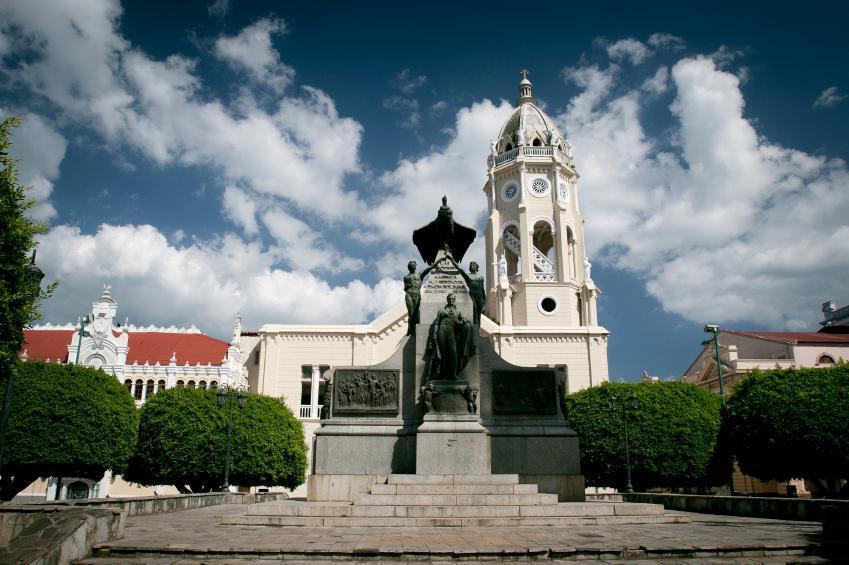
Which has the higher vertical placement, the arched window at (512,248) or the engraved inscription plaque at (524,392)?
the arched window at (512,248)

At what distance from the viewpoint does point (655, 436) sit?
35.7 meters

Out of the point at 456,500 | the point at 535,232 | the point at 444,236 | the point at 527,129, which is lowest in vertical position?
the point at 456,500

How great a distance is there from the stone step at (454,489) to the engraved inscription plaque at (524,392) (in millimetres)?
2153

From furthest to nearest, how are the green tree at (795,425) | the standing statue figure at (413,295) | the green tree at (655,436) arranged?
1. the green tree at (655,436)
2. the green tree at (795,425)
3. the standing statue figure at (413,295)

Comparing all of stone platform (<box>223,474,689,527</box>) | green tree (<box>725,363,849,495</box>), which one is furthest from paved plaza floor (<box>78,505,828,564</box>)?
green tree (<box>725,363,849,495</box>)

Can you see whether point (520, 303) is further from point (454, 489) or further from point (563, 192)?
point (454, 489)

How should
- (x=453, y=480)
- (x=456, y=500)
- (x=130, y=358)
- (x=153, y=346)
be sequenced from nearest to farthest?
(x=456, y=500) → (x=453, y=480) → (x=130, y=358) → (x=153, y=346)

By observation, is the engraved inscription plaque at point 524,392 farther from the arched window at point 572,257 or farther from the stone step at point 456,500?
the arched window at point 572,257

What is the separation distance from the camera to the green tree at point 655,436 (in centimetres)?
3553

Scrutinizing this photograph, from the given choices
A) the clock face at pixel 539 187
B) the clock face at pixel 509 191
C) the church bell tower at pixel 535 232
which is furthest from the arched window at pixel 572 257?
Answer: the clock face at pixel 509 191

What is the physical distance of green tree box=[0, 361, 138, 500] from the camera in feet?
100

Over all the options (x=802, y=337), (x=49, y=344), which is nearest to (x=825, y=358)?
(x=802, y=337)

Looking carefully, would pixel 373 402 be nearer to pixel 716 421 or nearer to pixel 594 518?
pixel 594 518

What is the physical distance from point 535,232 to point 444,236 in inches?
1667
